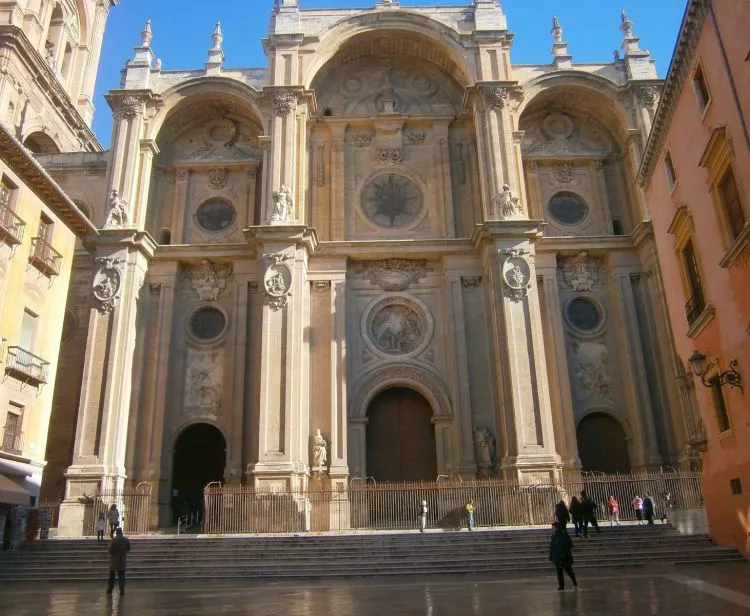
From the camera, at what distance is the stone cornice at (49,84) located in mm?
28172

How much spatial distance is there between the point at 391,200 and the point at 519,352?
29.3 feet

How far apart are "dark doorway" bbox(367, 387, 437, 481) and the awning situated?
452 inches

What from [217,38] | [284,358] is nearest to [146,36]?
[217,38]

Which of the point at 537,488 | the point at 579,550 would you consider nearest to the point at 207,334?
the point at 537,488

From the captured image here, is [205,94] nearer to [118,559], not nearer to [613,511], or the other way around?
[118,559]

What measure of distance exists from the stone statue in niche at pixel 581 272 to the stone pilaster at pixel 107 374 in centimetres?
1672

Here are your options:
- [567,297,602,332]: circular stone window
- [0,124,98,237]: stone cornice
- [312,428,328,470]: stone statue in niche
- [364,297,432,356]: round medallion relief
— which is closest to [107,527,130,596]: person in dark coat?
[312,428,328,470]: stone statue in niche

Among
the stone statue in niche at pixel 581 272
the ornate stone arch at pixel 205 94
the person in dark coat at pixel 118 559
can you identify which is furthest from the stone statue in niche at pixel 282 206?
the person in dark coat at pixel 118 559

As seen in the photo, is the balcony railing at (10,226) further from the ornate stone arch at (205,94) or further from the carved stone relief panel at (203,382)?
the ornate stone arch at (205,94)

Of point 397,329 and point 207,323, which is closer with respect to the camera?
point 397,329

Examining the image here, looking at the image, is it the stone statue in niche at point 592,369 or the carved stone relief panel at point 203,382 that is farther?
the stone statue in niche at point 592,369

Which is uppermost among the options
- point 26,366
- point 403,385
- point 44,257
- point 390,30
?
point 390,30

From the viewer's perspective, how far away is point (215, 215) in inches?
1098

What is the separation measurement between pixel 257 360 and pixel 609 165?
55.9 feet
